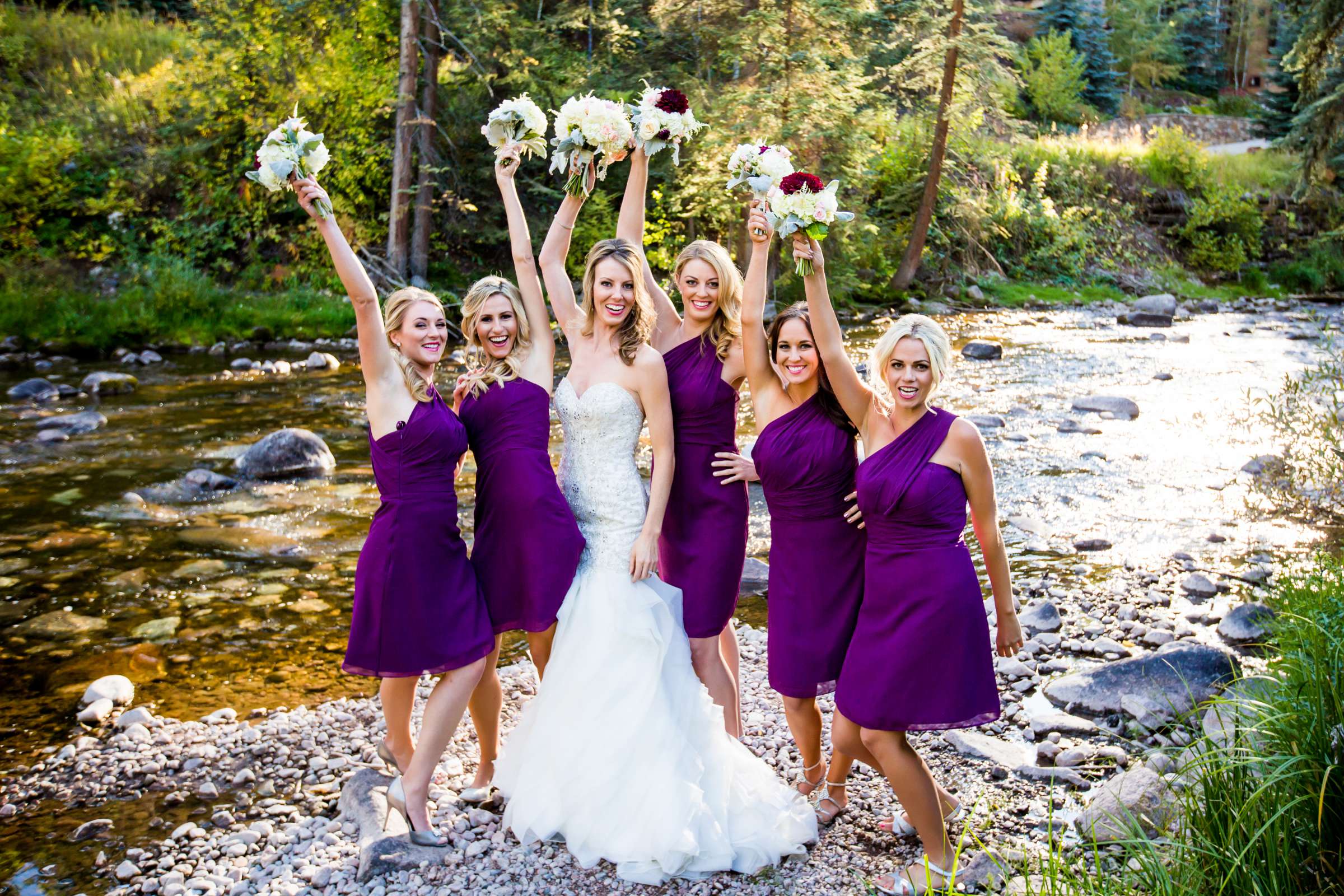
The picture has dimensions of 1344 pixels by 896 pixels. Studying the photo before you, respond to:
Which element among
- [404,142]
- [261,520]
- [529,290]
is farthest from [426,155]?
[529,290]

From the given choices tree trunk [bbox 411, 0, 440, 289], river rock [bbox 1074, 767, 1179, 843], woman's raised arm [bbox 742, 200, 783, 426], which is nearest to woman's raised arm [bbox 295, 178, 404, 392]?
woman's raised arm [bbox 742, 200, 783, 426]

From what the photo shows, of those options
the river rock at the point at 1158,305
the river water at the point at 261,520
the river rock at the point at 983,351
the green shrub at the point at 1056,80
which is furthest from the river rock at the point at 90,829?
the green shrub at the point at 1056,80

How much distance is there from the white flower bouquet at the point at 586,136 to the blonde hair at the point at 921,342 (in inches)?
67.8


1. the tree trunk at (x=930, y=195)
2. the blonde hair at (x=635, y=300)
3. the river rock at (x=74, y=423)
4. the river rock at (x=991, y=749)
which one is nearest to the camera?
the blonde hair at (x=635, y=300)

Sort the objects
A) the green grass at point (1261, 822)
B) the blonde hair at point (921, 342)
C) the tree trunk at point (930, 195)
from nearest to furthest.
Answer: the green grass at point (1261, 822), the blonde hair at point (921, 342), the tree trunk at point (930, 195)

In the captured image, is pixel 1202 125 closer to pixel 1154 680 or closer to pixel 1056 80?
pixel 1056 80

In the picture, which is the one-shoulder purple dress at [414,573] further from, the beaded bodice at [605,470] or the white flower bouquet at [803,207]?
the white flower bouquet at [803,207]

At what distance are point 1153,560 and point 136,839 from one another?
7.76 meters

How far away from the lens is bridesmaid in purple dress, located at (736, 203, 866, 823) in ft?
15.6

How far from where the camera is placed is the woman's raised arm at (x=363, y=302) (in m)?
4.52

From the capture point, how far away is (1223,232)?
111ft

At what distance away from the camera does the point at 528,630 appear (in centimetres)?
508

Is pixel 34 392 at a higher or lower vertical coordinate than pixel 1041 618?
higher

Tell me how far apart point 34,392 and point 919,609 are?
15104 mm
